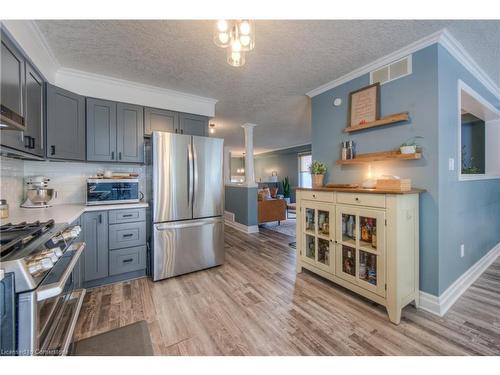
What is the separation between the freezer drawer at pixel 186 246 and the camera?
2533mm

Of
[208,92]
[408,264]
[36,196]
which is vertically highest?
[208,92]

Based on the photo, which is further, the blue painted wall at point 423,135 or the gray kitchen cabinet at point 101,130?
the gray kitchen cabinet at point 101,130

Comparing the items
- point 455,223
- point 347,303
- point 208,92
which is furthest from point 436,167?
point 208,92

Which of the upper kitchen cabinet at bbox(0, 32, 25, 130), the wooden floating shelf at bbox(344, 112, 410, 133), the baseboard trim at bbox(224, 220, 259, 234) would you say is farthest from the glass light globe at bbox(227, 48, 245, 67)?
the baseboard trim at bbox(224, 220, 259, 234)

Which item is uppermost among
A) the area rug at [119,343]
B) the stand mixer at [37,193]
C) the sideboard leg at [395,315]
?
the stand mixer at [37,193]

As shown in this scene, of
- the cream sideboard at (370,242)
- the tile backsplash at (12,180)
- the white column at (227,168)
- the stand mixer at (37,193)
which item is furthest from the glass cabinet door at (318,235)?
the white column at (227,168)

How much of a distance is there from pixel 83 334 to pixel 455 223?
3421 mm

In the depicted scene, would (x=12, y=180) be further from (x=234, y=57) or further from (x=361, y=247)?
(x=361, y=247)

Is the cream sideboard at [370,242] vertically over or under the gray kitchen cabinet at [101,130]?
under

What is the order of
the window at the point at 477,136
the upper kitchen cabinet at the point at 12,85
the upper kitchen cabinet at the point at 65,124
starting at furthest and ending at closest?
the window at the point at 477,136 < the upper kitchen cabinet at the point at 65,124 < the upper kitchen cabinet at the point at 12,85

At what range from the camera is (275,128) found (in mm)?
5441

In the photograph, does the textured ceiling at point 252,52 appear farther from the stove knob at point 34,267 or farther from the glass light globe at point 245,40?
the stove knob at point 34,267

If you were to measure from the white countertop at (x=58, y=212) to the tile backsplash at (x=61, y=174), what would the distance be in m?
0.19

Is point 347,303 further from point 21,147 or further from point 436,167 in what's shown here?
point 21,147
